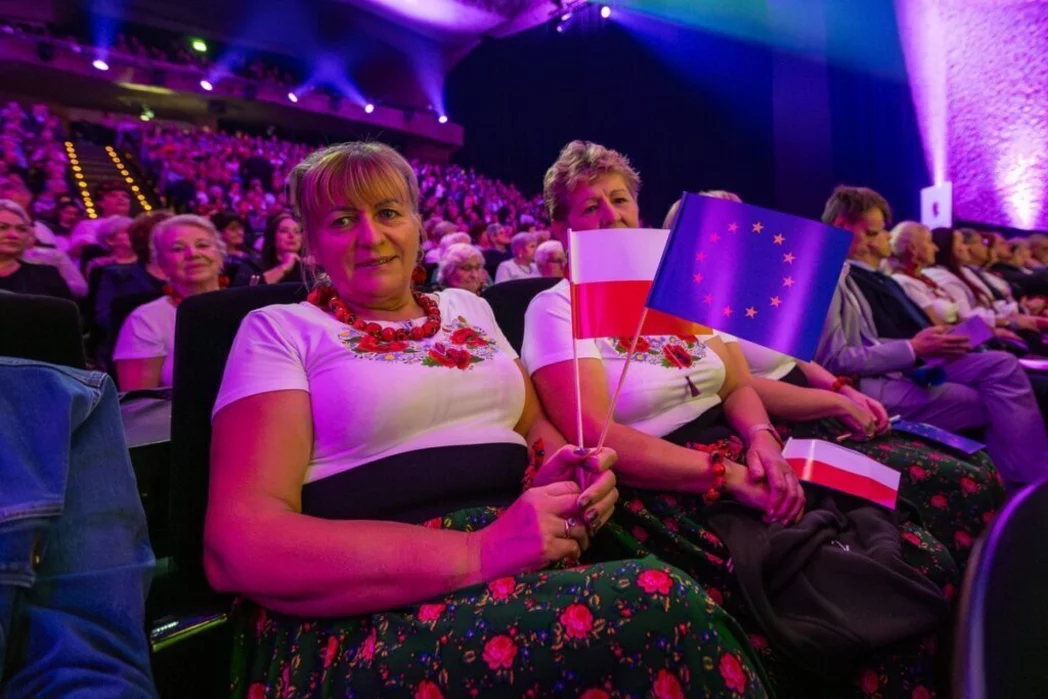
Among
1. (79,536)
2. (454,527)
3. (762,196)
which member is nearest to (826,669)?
(454,527)

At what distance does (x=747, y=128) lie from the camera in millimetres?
10914

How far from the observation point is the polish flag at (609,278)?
111 centimetres

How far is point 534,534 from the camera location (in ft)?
2.93

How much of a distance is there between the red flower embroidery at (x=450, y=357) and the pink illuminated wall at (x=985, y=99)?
8207 mm

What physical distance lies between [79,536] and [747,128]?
11.8 metres

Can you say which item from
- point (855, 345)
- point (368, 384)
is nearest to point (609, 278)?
point (368, 384)

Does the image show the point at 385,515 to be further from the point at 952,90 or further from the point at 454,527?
the point at 952,90

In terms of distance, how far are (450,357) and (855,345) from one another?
187cm

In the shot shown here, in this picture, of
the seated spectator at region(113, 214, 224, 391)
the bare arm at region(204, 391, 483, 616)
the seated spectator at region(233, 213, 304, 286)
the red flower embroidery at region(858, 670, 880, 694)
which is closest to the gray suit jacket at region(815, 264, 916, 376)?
the red flower embroidery at region(858, 670, 880, 694)

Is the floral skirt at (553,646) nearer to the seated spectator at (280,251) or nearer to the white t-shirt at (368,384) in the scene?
the white t-shirt at (368,384)

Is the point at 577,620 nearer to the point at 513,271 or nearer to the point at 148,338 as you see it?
the point at 148,338

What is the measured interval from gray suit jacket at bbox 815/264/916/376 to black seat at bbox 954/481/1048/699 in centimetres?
167

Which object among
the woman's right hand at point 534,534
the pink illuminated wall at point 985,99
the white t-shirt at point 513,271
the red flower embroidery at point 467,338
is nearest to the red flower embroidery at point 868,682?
the woman's right hand at point 534,534

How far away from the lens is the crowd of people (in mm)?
777
